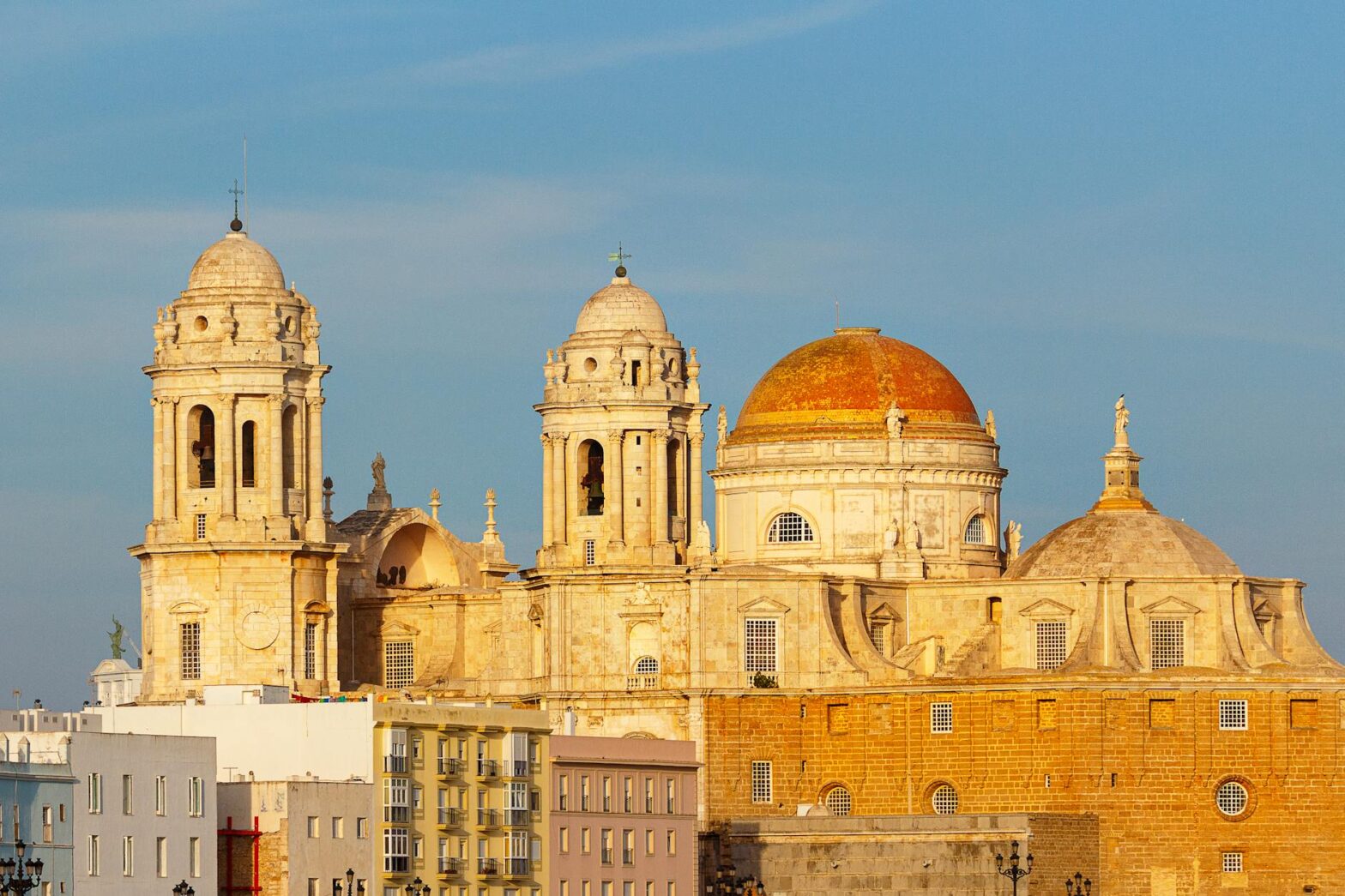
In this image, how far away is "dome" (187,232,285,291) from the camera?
154125mm

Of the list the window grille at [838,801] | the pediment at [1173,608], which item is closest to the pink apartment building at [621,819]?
the window grille at [838,801]

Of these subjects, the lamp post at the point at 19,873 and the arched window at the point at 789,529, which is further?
the arched window at the point at 789,529

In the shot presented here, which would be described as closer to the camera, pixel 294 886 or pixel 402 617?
pixel 294 886

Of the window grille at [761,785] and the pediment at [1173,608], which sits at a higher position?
the pediment at [1173,608]

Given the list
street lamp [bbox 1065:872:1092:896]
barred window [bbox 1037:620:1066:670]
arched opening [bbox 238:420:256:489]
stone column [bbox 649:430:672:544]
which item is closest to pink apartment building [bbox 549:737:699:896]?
street lamp [bbox 1065:872:1092:896]

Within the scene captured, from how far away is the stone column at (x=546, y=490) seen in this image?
6142 inches

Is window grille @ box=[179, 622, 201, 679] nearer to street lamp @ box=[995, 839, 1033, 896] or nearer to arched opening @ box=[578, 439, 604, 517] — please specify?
arched opening @ box=[578, 439, 604, 517]

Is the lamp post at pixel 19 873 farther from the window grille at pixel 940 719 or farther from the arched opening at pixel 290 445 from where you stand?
the window grille at pixel 940 719

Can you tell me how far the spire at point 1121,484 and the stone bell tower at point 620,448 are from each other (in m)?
12.5

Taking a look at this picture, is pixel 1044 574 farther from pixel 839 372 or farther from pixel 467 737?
pixel 467 737

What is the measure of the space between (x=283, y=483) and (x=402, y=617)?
8.18 meters

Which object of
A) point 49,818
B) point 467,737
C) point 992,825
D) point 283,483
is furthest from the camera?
point 283,483

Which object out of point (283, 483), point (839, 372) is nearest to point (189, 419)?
point (283, 483)

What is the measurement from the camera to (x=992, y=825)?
14338 cm
